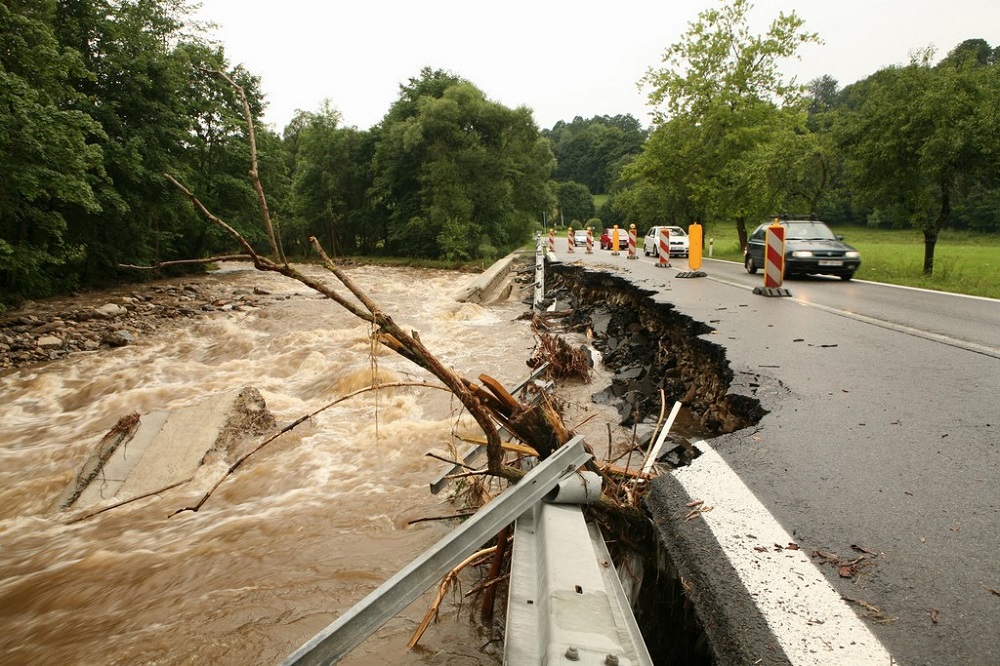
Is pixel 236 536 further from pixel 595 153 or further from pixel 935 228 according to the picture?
pixel 595 153

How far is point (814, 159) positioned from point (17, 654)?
958 inches

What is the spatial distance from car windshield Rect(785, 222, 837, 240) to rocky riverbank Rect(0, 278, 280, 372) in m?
15.8

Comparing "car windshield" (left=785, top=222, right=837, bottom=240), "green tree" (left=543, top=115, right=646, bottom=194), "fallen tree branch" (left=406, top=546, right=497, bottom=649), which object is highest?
"green tree" (left=543, top=115, right=646, bottom=194)

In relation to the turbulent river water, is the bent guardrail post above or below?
above

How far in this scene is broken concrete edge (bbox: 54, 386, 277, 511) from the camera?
4918mm

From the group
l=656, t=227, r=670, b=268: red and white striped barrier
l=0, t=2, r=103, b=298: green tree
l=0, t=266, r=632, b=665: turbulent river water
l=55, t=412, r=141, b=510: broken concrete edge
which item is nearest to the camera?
l=0, t=266, r=632, b=665: turbulent river water

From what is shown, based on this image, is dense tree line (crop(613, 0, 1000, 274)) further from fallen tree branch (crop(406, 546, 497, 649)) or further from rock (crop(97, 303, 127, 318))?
rock (crop(97, 303, 127, 318))

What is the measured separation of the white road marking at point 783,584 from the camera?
63.5 inches

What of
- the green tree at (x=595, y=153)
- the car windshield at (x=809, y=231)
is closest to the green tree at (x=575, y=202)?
the green tree at (x=595, y=153)

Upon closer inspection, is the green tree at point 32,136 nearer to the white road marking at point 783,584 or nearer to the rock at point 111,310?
the rock at point 111,310

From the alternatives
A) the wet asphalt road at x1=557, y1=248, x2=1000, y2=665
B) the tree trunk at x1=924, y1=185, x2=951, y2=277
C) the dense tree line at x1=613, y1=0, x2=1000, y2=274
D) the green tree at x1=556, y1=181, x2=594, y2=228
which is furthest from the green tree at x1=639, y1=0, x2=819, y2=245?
the green tree at x1=556, y1=181, x2=594, y2=228

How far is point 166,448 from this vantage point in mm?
5547

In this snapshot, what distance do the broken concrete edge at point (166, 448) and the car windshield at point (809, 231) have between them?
13.0 metres

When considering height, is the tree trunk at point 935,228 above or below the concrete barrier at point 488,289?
above
